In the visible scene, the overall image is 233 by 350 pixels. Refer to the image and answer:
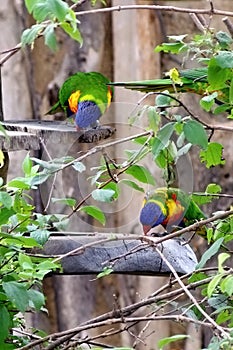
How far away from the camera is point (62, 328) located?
2.32m

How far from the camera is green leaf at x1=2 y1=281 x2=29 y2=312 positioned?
79 centimetres

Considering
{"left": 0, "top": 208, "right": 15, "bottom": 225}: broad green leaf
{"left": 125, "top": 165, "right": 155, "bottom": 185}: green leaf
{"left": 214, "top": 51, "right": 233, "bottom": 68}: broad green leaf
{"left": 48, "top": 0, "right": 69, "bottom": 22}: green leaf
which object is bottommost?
{"left": 0, "top": 208, "right": 15, "bottom": 225}: broad green leaf

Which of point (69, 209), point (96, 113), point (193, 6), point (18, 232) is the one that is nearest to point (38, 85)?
point (193, 6)

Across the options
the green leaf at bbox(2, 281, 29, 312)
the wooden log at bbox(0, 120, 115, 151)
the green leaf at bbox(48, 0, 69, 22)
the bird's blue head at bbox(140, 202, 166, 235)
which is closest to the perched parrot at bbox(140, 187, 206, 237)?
the bird's blue head at bbox(140, 202, 166, 235)

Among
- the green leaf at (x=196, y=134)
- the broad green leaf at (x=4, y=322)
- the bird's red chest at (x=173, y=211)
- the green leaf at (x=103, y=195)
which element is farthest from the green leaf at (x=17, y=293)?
the bird's red chest at (x=173, y=211)

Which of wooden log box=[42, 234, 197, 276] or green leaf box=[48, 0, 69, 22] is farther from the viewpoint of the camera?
wooden log box=[42, 234, 197, 276]

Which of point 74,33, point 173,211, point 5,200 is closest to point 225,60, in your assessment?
point 74,33

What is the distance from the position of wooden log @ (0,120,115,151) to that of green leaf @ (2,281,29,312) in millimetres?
224

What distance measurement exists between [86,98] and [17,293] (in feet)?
1.49

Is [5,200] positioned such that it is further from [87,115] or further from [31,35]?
[87,115]

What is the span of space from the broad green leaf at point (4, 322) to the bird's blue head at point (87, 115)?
13.9 inches

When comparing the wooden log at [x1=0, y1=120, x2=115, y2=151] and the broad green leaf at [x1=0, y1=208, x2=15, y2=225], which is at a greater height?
the wooden log at [x1=0, y1=120, x2=115, y2=151]

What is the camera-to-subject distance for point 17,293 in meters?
0.79

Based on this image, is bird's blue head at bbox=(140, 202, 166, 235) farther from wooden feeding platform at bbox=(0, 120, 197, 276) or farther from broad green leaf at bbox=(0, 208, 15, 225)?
broad green leaf at bbox=(0, 208, 15, 225)
